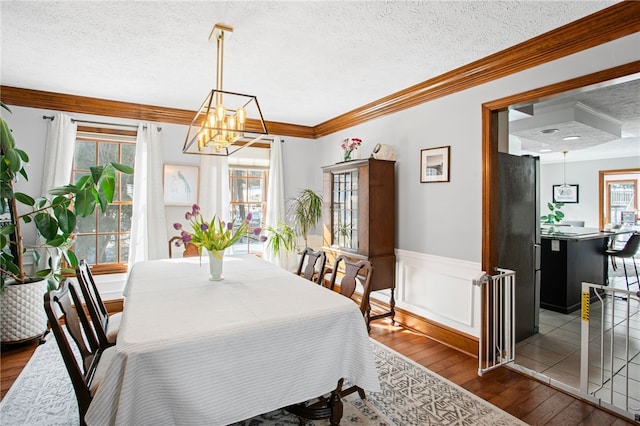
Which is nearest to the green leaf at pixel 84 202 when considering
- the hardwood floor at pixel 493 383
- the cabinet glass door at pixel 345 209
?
the hardwood floor at pixel 493 383

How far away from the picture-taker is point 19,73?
3223 mm

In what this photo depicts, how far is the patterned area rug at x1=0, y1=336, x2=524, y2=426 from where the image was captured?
2137 millimetres

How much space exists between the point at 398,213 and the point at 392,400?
2.08 meters

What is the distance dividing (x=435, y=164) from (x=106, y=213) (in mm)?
3989

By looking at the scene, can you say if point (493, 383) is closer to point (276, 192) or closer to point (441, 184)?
point (441, 184)

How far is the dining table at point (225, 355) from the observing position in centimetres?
140

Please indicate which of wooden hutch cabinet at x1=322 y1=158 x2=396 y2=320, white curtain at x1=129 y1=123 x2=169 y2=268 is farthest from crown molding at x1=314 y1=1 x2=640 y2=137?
white curtain at x1=129 y1=123 x2=169 y2=268

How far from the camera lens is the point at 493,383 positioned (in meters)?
2.62

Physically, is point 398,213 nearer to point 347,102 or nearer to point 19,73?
point 347,102

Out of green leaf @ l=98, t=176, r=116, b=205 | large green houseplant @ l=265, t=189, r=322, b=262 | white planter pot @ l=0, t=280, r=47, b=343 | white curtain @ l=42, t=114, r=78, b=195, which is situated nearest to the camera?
white planter pot @ l=0, t=280, r=47, b=343

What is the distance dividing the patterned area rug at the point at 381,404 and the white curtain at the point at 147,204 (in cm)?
158

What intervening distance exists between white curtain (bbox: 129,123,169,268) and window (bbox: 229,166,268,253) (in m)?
1.01

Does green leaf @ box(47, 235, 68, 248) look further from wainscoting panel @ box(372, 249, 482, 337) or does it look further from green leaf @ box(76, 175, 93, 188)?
wainscoting panel @ box(372, 249, 482, 337)

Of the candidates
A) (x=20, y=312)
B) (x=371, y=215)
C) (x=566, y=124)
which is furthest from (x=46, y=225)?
(x=566, y=124)
